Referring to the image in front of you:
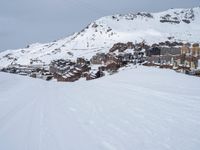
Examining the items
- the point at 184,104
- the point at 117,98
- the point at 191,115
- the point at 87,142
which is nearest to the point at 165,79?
the point at 117,98

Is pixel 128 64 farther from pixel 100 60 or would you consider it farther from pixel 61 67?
pixel 100 60

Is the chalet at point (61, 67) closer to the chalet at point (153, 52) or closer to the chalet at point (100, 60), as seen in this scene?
the chalet at point (100, 60)

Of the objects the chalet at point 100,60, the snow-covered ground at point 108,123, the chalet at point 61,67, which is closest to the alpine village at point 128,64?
the chalet at point 61,67

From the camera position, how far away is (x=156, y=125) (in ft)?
25.3

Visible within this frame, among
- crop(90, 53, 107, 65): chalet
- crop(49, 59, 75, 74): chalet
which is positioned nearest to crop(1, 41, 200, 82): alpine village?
crop(49, 59, 75, 74): chalet

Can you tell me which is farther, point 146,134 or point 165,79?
point 165,79

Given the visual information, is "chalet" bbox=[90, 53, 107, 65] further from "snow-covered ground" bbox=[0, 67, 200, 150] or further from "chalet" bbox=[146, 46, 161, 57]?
"snow-covered ground" bbox=[0, 67, 200, 150]

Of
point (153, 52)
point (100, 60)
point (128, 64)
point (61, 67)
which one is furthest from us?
point (100, 60)

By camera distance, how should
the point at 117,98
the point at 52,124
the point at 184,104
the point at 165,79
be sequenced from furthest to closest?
the point at 165,79 < the point at 117,98 < the point at 184,104 < the point at 52,124

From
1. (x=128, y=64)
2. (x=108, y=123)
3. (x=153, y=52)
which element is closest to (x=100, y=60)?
(x=153, y=52)

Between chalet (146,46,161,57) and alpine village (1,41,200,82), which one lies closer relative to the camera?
alpine village (1,41,200,82)

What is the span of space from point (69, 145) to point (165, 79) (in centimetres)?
1197

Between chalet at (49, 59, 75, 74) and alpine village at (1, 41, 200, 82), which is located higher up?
alpine village at (1, 41, 200, 82)

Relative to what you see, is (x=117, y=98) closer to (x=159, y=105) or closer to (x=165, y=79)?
(x=159, y=105)
